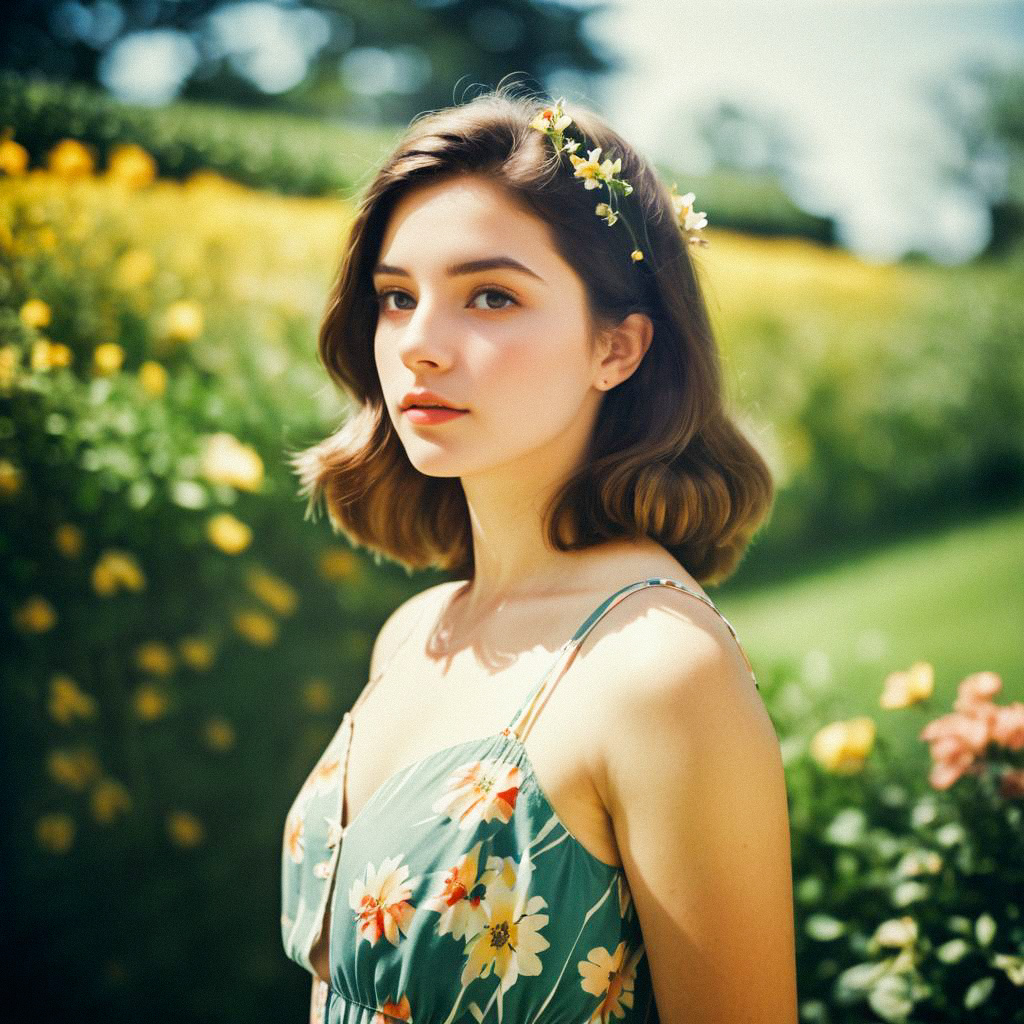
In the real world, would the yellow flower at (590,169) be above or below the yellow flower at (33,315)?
above

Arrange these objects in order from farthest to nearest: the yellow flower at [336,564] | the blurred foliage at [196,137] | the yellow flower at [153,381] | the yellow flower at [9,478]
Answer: the blurred foliage at [196,137] → the yellow flower at [336,564] → the yellow flower at [153,381] → the yellow flower at [9,478]

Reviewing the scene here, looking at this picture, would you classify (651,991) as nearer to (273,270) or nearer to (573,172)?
(573,172)

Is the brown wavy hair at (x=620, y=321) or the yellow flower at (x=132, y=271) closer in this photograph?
the brown wavy hair at (x=620, y=321)

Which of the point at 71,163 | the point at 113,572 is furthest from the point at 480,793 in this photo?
the point at 71,163

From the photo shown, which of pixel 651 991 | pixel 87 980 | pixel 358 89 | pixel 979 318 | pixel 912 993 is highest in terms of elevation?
pixel 358 89

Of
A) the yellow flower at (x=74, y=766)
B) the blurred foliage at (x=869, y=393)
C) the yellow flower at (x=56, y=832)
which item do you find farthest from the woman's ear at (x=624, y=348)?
the blurred foliage at (x=869, y=393)

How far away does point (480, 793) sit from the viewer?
51.6 inches

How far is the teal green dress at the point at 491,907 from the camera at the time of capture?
1279 mm

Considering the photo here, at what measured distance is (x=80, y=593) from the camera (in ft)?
9.30

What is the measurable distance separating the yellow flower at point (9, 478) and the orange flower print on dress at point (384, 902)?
65.9 inches

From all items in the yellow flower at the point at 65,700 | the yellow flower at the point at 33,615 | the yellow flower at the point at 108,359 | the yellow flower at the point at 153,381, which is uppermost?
the yellow flower at the point at 108,359

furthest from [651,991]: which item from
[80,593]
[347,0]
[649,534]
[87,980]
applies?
[347,0]

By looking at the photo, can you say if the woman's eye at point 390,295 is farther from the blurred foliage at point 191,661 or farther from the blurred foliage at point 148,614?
the blurred foliage at point 148,614

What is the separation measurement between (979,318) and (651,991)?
793cm
